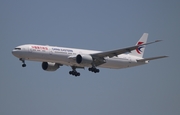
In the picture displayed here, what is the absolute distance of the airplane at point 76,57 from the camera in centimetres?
6856

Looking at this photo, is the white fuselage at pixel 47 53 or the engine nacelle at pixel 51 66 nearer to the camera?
the white fuselage at pixel 47 53

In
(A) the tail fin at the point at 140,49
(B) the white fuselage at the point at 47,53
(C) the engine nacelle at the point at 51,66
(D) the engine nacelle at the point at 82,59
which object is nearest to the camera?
(B) the white fuselage at the point at 47,53

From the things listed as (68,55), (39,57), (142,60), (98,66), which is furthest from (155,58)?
(39,57)

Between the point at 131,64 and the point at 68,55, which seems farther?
the point at 131,64

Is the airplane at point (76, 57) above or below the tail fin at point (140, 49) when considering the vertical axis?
below

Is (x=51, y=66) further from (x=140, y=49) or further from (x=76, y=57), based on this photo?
(x=140, y=49)

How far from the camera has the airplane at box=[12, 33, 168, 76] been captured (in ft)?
225

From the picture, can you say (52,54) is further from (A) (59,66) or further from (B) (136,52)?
(B) (136,52)

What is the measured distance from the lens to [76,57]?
70438 mm

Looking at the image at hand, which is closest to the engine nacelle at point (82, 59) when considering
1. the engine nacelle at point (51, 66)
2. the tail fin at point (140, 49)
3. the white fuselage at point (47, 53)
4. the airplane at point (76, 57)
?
the airplane at point (76, 57)

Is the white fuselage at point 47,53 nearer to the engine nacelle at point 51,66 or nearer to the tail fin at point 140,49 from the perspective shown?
the engine nacelle at point 51,66

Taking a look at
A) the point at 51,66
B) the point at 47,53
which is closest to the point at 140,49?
the point at 51,66

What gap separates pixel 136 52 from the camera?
3179 inches

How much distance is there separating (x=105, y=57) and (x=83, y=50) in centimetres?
383
